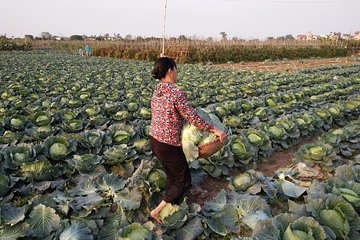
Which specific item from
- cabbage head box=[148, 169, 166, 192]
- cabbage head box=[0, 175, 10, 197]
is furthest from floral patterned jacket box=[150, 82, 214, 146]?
cabbage head box=[0, 175, 10, 197]

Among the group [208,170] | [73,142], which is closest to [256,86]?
[208,170]

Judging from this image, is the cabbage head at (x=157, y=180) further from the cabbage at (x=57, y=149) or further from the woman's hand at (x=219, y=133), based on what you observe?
the cabbage at (x=57, y=149)

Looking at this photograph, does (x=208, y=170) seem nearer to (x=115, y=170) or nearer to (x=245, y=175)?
(x=245, y=175)

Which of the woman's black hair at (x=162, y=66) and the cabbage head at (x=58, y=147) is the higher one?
the woman's black hair at (x=162, y=66)

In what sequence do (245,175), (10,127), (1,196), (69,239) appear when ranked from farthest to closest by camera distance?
1. (10,127)
2. (245,175)
3. (1,196)
4. (69,239)

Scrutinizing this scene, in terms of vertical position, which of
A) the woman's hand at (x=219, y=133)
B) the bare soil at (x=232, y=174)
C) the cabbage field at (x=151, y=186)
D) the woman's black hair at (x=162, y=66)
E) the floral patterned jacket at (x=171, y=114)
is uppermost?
the woman's black hair at (x=162, y=66)

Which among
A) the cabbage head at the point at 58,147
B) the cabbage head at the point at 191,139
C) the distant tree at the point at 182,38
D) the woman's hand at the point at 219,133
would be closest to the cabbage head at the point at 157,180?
the cabbage head at the point at 191,139

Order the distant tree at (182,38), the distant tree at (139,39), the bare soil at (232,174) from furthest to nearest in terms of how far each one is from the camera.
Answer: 1. the distant tree at (139,39)
2. the distant tree at (182,38)
3. the bare soil at (232,174)

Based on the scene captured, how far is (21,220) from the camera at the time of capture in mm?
2570

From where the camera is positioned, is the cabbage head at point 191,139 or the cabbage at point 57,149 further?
Result: the cabbage at point 57,149

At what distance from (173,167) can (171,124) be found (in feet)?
1.34

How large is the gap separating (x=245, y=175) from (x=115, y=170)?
1.63 meters

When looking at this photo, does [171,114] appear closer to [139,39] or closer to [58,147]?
[58,147]

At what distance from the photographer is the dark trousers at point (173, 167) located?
2.77 metres
